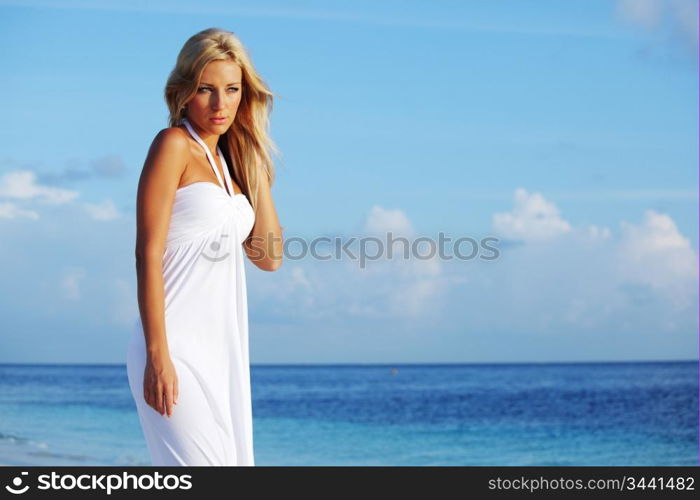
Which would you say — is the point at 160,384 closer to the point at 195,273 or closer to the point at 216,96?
the point at 195,273

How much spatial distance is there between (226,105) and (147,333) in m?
0.75

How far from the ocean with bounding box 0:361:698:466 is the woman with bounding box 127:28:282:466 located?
1165 cm

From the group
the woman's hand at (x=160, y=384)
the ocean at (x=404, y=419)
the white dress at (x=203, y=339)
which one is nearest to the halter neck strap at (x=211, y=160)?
the white dress at (x=203, y=339)

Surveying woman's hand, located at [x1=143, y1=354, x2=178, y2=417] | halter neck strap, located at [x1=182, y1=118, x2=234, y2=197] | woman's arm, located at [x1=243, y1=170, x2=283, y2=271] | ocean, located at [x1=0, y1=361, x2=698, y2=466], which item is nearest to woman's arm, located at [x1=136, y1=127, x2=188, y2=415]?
woman's hand, located at [x1=143, y1=354, x2=178, y2=417]

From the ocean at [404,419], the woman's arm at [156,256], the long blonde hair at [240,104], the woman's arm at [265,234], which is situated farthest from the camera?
the ocean at [404,419]

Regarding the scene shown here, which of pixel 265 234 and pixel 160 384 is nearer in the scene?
pixel 160 384

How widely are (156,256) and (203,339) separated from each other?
0.30 metres

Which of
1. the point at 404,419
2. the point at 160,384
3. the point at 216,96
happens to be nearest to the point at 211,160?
the point at 216,96

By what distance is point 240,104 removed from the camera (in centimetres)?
318

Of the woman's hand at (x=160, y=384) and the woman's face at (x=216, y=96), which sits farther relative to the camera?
the woman's face at (x=216, y=96)

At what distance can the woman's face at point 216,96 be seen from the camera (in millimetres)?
2988

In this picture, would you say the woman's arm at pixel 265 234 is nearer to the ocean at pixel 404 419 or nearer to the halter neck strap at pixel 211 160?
the halter neck strap at pixel 211 160
